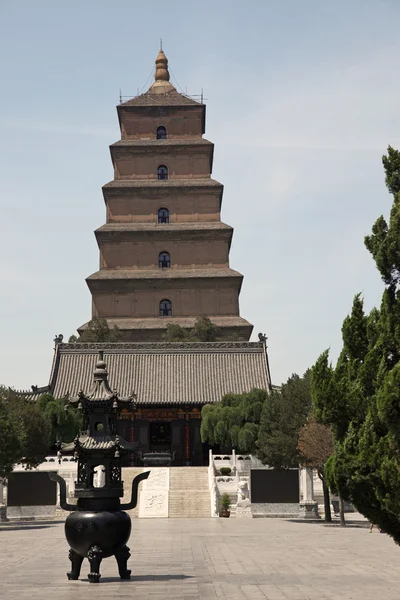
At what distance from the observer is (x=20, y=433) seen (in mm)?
30203

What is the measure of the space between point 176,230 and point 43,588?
42846 mm

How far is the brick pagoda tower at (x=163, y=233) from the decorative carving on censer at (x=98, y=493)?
37.6 m

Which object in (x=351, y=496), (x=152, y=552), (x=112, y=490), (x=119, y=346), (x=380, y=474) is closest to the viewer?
(x=380, y=474)

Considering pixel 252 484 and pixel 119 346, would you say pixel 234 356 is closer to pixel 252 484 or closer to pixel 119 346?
pixel 119 346

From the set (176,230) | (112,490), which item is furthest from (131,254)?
(112,490)

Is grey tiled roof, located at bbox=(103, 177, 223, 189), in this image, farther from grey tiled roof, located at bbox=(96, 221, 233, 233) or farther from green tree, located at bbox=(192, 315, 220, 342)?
green tree, located at bbox=(192, 315, 220, 342)

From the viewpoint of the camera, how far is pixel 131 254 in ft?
185

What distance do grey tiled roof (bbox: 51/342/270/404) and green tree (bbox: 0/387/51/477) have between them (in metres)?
15.0

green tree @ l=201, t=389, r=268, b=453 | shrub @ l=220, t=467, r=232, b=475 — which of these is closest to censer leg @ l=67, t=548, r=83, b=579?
shrub @ l=220, t=467, r=232, b=475

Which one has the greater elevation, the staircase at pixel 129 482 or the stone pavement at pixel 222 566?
the staircase at pixel 129 482

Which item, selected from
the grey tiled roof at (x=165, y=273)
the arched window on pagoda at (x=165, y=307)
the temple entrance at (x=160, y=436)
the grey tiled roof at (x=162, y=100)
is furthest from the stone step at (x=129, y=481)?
the grey tiled roof at (x=162, y=100)

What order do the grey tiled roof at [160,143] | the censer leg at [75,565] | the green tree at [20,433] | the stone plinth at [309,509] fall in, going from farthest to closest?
the grey tiled roof at [160,143] → the stone plinth at [309,509] → the green tree at [20,433] → the censer leg at [75,565]

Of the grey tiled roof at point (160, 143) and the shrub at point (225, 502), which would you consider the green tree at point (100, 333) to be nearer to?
the grey tiled roof at point (160, 143)

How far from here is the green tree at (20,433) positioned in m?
29.0
